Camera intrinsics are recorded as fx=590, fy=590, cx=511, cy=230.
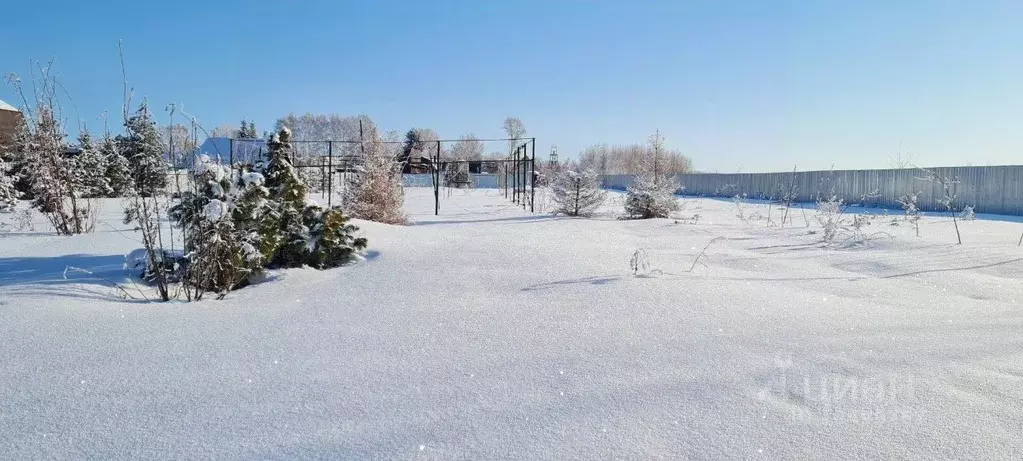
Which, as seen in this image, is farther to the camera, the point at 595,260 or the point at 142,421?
the point at 595,260

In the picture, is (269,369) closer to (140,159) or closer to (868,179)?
(140,159)

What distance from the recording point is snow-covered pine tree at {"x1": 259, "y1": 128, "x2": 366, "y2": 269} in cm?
566

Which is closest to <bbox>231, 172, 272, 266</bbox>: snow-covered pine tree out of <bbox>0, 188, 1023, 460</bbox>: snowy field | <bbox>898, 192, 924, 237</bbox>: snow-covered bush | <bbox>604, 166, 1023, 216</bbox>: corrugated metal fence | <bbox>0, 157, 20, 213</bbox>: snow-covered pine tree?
<bbox>0, 188, 1023, 460</bbox>: snowy field

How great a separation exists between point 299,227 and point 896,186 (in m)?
22.9

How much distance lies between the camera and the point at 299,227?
5.75m

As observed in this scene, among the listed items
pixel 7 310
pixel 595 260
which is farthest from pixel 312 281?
pixel 595 260

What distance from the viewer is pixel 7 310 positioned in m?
3.67

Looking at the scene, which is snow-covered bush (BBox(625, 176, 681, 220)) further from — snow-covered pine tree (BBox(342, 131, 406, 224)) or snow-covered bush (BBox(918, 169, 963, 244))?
snow-covered pine tree (BBox(342, 131, 406, 224))

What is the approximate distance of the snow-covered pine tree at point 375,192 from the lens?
36.3 ft

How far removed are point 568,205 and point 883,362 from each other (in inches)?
438

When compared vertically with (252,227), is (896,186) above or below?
above

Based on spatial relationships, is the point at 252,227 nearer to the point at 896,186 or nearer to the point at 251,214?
the point at 251,214

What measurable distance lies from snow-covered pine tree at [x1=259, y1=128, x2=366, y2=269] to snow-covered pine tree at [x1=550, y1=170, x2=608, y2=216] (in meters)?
8.36

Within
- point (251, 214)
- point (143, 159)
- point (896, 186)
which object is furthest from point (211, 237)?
point (896, 186)
